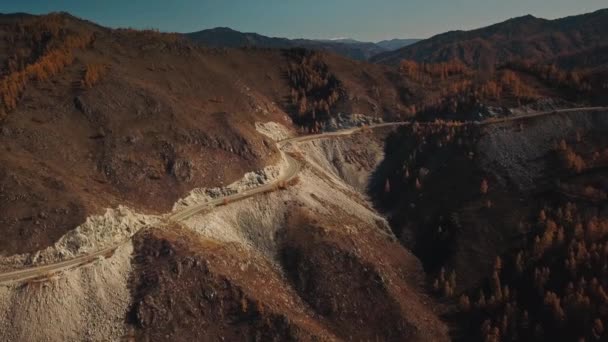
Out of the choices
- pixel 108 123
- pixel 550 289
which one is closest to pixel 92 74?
pixel 108 123

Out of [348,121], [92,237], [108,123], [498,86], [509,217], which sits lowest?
[509,217]

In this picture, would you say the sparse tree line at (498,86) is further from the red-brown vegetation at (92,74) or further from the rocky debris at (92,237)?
the rocky debris at (92,237)

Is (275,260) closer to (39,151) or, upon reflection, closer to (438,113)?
(39,151)

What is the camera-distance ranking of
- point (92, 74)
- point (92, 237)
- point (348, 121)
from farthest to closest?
1. point (348, 121)
2. point (92, 74)
3. point (92, 237)

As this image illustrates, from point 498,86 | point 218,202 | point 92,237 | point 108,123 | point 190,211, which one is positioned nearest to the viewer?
point 92,237

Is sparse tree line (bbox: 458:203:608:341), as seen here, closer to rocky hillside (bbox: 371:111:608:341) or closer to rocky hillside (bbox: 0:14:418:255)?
rocky hillside (bbox: 371:111:608:341)

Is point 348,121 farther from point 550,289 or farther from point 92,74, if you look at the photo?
point 550,289

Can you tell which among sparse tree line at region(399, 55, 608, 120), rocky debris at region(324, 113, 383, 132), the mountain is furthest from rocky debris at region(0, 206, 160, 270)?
sparse tree line at region(399, 55, 608, 120)

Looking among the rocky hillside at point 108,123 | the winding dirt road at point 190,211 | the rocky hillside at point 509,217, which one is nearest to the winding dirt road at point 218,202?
the winding dirt road at point 190,211
